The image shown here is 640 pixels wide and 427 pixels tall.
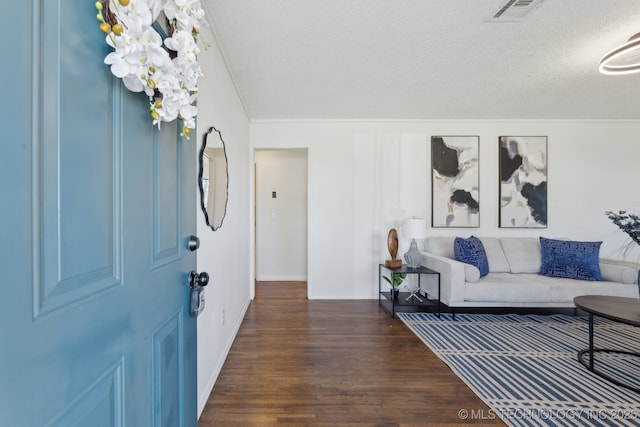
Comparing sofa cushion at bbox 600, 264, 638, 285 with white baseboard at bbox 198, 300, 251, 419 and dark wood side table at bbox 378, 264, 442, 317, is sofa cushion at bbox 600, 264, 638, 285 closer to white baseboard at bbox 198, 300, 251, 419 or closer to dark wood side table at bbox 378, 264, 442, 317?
dark wood side table at bbox 378, 264, 442, 317

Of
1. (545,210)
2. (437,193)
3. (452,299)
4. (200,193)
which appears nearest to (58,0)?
(200,193)

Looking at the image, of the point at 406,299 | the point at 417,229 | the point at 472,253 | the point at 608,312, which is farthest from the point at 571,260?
the point at 406,299

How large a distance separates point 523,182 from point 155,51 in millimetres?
4433

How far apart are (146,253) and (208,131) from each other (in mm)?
1194

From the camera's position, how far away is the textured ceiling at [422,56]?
5.95 feet

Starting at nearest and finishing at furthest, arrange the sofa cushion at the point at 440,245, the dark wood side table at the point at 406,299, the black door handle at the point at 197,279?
the black door handle at the point at 197,279, the dark wood side table at the point at 406,299, the sofa cushion at the point at 440,245

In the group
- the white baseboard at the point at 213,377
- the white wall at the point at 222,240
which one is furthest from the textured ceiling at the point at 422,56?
the white baseboard at the point at 213,377

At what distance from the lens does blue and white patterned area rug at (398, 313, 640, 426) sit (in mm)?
1656

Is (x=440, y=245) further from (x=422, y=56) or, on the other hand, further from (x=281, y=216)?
(x=281, y=216)

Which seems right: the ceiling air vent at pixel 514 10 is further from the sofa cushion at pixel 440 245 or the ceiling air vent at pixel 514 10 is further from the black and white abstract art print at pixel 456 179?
the sofa cushion at pixel 440 245

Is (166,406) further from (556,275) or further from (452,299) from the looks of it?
(556,275)

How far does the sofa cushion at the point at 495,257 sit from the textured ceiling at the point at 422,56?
65.4 inches

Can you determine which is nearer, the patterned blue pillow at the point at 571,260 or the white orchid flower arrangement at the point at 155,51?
the white orchid flower arrangement at the point at 155,51

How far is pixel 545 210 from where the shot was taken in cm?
383
